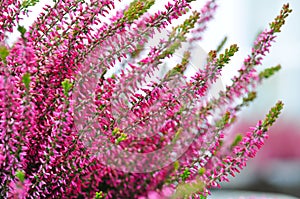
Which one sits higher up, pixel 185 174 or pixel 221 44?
pixel 221 44

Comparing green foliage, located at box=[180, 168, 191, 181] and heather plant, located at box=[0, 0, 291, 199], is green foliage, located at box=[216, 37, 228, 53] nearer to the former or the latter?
heather plant, located at box=[0, 0, 291, 199]

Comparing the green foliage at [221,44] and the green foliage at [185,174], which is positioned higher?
the green foliage at [221,44]

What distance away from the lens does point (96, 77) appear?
45 centimetres

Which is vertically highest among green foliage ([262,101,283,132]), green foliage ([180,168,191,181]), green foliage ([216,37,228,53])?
green foliage ([216,37,228,53])

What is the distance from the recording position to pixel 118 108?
447 millimetres

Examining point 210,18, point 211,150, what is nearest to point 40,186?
point 211,150

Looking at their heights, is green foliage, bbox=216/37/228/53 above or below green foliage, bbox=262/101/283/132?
above

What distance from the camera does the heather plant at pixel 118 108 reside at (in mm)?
423

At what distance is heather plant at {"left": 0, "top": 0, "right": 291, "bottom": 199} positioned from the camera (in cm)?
42

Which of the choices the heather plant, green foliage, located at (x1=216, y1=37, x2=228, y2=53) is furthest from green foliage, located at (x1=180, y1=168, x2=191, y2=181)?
green foliage, located at (x1=216, y1=37, x2=228, y2=53)

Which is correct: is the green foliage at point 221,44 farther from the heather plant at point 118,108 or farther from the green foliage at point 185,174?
the green foliage at point 185,174

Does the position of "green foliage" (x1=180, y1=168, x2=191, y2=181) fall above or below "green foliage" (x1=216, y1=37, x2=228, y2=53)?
below

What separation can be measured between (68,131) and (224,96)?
14 cm

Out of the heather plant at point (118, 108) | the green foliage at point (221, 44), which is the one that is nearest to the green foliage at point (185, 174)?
the heather plant at point (118, 108)
